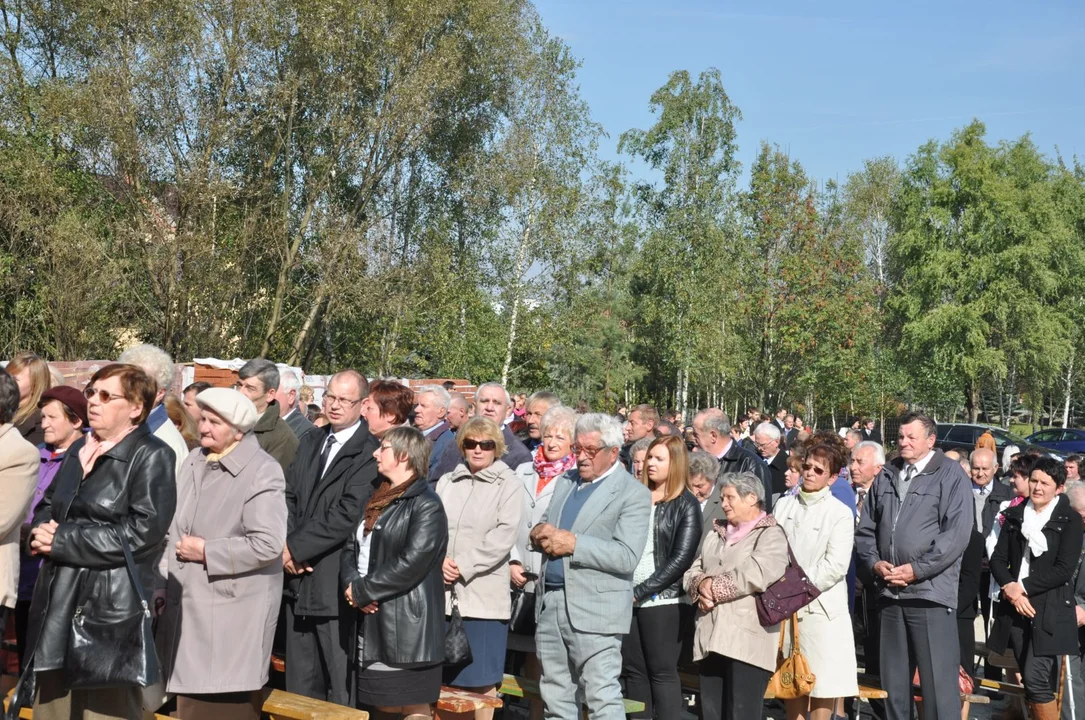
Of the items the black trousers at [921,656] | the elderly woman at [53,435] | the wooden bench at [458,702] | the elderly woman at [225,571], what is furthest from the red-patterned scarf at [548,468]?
the elderly woman at [53,435]

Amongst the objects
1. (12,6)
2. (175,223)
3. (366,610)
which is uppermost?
(12,6)

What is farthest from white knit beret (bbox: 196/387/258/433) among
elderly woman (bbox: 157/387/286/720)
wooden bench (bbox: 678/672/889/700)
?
wooden bench (bbox: 678/672/889/700)

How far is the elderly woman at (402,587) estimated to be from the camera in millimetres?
5273

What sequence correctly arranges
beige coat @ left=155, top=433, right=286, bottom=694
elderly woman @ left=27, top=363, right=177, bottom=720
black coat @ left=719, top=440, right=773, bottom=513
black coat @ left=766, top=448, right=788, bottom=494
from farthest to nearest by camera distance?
1. black coat @ left=766, top=448, right=788, bottom=494
2. black coat @ left=719, top=440, right=773, bottom=513
3. beige coat @ left=155, top=433, right=286, bottom=694
4. elderly woman @ left=27, top=363, right=177, bottom=720

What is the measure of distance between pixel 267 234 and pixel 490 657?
67.7 ft

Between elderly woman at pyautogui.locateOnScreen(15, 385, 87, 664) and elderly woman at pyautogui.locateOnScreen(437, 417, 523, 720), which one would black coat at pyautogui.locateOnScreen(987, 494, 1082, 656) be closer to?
elderly woman at pyautogui.locateOnScreen(437, 417, 523, 720)

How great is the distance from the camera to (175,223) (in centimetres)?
2308

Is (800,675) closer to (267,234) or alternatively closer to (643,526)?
(643,526)

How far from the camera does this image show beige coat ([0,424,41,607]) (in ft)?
14.4

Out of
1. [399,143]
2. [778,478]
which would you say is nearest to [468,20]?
[399,143]

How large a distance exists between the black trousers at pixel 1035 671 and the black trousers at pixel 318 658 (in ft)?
14.5

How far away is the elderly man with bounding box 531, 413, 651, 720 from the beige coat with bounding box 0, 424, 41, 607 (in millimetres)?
2399

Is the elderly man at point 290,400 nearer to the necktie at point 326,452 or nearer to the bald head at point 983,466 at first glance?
the necktie at point 326,452

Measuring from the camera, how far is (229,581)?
501 centimetres
